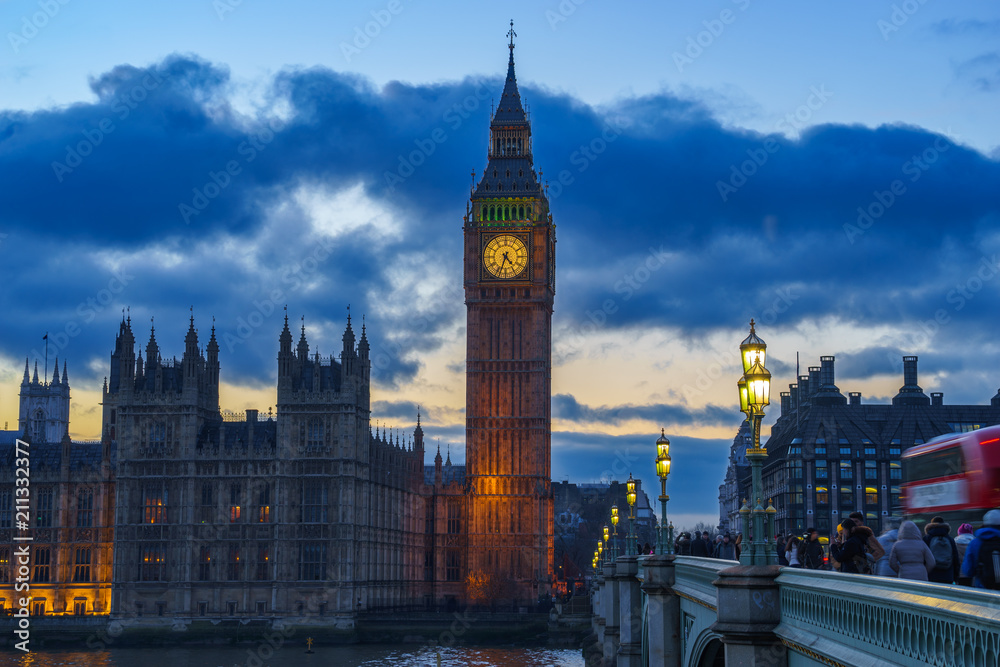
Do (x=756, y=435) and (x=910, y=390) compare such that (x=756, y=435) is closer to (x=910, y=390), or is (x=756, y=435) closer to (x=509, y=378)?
(x=509, y=378)

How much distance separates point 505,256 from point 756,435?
342ft

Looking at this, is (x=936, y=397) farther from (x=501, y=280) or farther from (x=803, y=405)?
(x=501, y=280)

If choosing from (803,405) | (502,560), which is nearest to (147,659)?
(502,560)

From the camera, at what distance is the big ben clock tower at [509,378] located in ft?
376

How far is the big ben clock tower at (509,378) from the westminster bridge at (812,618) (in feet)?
278

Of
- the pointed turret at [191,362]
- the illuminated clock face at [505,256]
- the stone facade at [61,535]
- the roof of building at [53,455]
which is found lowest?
the stone facade at [61,535]

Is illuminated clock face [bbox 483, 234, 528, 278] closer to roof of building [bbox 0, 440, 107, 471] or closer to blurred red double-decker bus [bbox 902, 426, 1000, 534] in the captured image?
roof of building [bbox 0, 440, 107, 471]

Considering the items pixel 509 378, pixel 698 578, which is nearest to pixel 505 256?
pixel 509 378

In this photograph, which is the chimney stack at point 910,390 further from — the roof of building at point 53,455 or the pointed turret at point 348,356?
the roof of building at point 53,455

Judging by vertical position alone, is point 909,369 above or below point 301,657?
above

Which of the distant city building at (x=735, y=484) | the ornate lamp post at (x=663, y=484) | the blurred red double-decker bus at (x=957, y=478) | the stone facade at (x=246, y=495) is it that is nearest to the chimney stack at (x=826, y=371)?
the distant city building at (x=735, y=484)

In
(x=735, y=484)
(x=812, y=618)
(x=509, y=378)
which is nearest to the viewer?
(x=812, y=618)

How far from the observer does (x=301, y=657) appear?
3295 inches

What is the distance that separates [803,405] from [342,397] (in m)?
54.3
